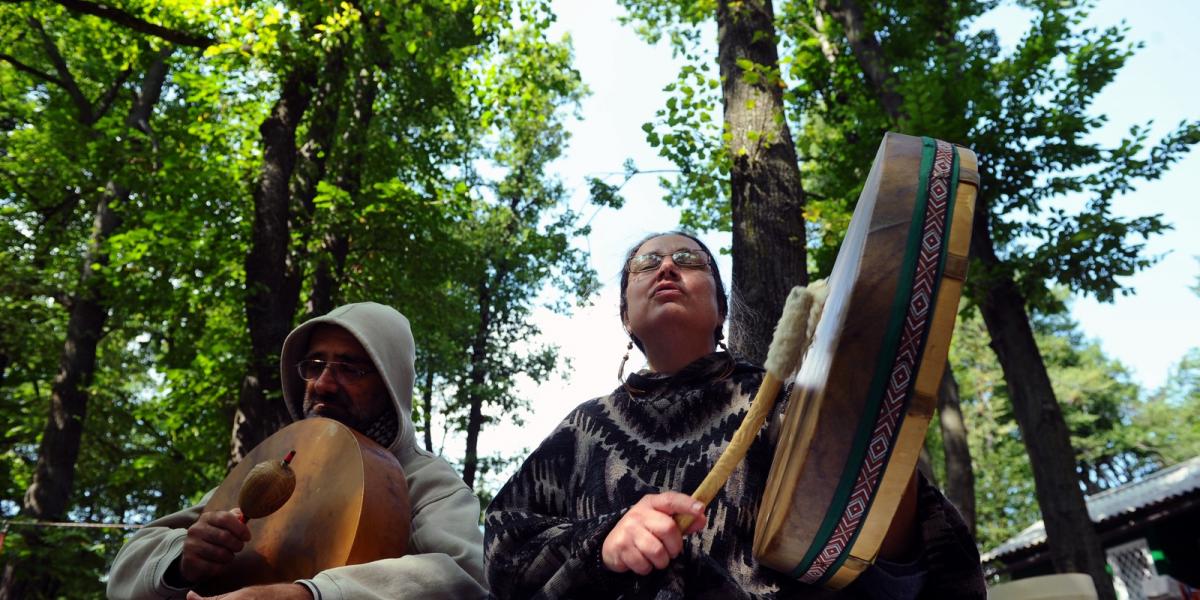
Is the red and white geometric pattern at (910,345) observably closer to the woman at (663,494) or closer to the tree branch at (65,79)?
the woman at (663,494)

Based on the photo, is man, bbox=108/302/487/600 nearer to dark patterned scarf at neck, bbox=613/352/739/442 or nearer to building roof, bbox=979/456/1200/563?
dark patterned scarf at neck, bbox=613/352/739/442

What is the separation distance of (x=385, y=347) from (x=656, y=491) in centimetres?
124

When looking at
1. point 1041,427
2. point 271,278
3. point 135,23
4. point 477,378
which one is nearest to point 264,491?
point 271,278

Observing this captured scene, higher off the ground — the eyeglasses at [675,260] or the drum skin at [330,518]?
the eyeglasses at [675,260]

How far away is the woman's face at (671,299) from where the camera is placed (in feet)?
7.06

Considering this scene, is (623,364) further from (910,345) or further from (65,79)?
(65,79)

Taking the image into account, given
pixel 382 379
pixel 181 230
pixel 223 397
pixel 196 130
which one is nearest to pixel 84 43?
pixel 196 130

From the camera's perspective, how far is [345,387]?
8.70 ft

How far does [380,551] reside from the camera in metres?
2.08

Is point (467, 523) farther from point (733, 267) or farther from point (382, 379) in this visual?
point (733, 267)

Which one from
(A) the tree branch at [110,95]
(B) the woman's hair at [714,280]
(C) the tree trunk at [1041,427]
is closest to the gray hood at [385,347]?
(B) the woman's hair at [714,280]

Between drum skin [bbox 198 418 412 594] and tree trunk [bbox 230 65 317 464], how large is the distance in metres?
5.09

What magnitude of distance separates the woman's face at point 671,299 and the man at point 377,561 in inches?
30.8

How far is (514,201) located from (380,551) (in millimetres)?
18863
